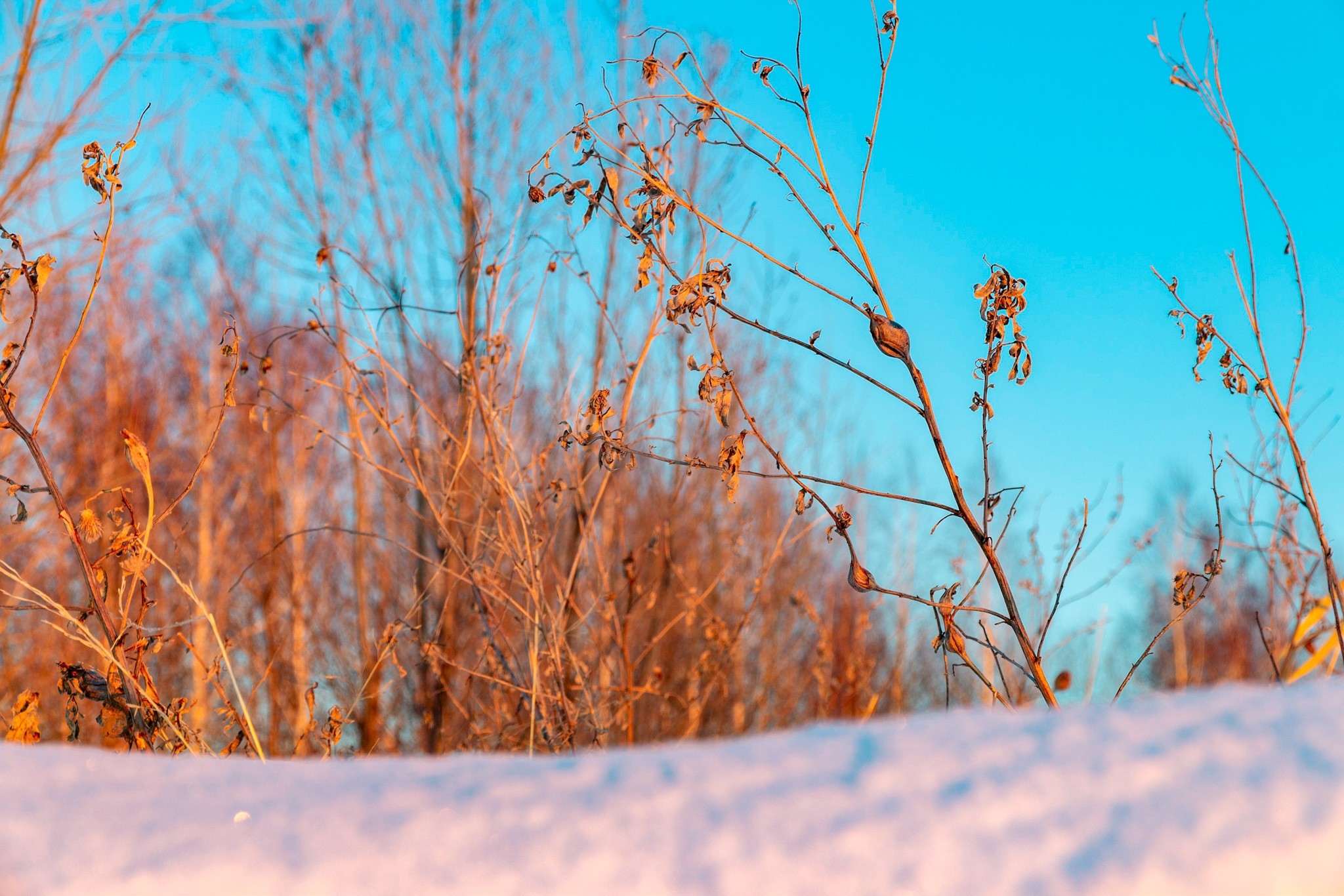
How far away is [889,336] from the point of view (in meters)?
1.42

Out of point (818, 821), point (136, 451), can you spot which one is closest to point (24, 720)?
point (136, 451)

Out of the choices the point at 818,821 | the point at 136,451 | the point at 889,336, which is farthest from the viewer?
the point at 136,451

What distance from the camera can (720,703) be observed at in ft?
21.1

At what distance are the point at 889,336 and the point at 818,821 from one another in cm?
107

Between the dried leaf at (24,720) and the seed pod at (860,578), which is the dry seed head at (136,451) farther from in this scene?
the seed pod at (860,578)

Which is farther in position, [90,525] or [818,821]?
[90,525]

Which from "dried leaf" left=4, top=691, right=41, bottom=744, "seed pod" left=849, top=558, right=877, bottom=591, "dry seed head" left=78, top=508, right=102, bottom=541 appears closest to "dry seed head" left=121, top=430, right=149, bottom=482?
"dry seed head" left=78, top=508, right=102, bottom=541

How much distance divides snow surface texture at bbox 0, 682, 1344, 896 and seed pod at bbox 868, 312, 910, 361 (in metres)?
0.95

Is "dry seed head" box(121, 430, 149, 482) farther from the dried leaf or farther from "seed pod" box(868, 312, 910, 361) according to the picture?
"seed pod" box(868, 312, 910, 361)

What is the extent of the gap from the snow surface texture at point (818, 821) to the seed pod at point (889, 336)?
951mm

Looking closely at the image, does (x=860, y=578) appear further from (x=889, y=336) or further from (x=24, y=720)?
(x=24, y=720)

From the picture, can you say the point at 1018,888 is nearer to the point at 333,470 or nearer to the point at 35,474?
the point at 35,474

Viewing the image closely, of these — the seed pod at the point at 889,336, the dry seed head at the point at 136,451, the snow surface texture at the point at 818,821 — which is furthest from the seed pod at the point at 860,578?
the dry seed head at the point at 136,451

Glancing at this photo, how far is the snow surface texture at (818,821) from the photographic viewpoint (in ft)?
1.34
